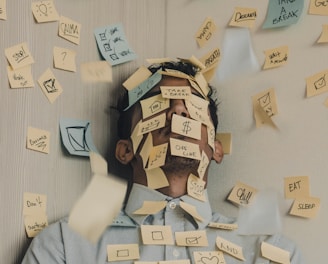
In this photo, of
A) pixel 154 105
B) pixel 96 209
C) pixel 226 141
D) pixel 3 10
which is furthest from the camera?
pixel 226 141

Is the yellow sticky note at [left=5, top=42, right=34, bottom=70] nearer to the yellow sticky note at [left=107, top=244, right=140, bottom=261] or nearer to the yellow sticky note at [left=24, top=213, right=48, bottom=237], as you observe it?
the yellow sticky note at [left=24, top=213, right=48, bottom=237]

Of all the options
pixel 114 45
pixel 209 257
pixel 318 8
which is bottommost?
pixel 209 257

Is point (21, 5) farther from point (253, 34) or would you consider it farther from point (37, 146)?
point (253, 34)

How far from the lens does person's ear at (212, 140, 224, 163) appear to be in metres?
1.57

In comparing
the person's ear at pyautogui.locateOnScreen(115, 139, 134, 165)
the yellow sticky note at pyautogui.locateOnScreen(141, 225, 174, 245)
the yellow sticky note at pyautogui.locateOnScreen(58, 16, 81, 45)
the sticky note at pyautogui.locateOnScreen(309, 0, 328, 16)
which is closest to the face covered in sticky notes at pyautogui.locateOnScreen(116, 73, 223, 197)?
the person's ear at pyautogui.locateOnScreen(115, 139, 134, 165)

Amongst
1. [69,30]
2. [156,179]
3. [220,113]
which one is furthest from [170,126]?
[69,30]

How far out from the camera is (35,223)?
4.63 ft

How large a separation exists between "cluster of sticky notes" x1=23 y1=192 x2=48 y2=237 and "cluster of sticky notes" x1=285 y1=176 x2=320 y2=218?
0.55 meters

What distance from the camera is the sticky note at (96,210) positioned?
1.29 meters

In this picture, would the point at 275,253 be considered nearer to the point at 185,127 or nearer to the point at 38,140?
the point at 185,127

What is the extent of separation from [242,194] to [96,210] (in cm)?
42

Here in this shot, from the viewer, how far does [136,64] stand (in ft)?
5.56

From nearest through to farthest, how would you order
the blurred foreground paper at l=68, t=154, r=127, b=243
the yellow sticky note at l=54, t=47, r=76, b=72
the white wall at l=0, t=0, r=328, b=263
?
the blurred foreground paper at l=68, t=154, r=127, b=243, the white wall at l=0, t=0, r=328, b=263, the yellow sticky note at l=54, t=47, r=76, b=72

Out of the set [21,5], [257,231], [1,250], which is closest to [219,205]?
[257,231]
